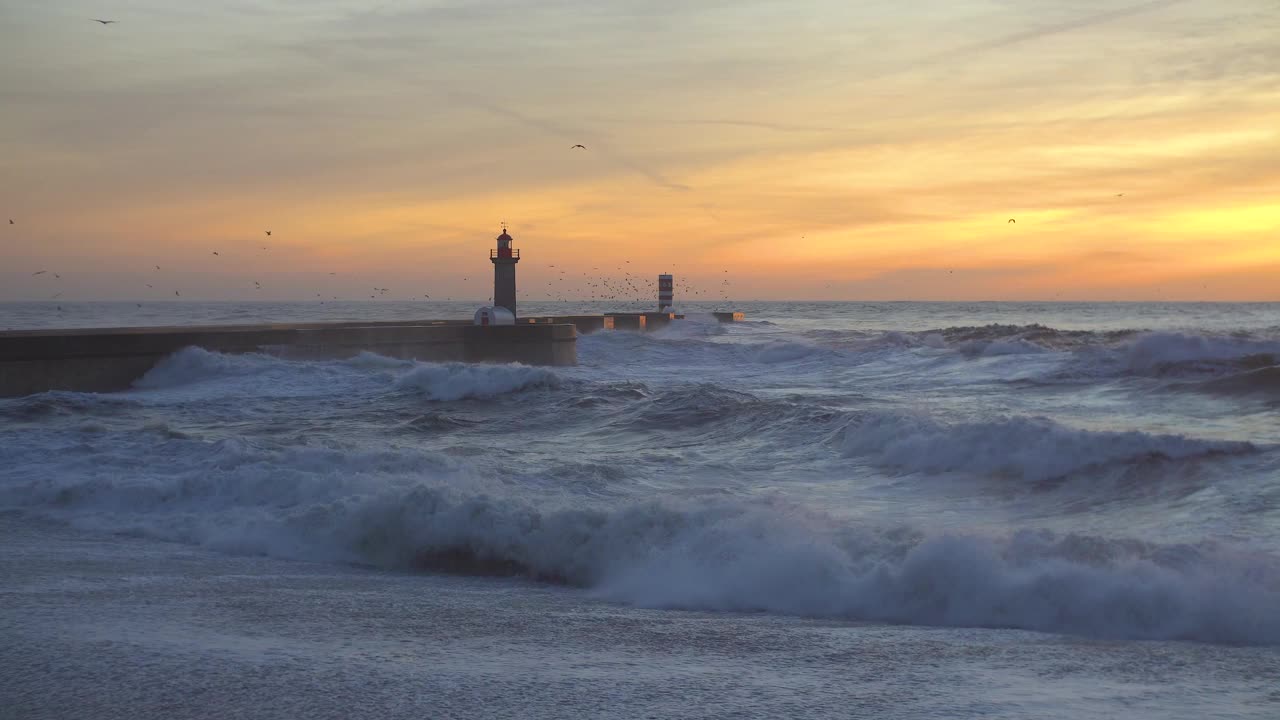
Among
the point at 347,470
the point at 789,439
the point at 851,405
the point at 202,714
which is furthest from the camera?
the point at 851,405

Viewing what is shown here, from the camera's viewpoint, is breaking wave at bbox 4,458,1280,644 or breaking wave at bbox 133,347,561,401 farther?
breaking wave at bbox 133,347,561,401

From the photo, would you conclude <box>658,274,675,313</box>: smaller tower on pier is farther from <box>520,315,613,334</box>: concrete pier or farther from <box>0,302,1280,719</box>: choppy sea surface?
<box>0,302,1280,719</box>: choppy sea surface

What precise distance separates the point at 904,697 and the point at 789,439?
26.6ft

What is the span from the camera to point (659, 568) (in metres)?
6.27

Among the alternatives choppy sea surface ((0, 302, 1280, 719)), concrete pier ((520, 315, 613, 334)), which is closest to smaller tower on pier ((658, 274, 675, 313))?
concrete pier ((520, 315, 613, 334))

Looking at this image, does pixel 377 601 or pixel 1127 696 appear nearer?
pixel 1127 696

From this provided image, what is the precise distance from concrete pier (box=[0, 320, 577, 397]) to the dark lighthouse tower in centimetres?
443

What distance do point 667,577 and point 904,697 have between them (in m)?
2.37

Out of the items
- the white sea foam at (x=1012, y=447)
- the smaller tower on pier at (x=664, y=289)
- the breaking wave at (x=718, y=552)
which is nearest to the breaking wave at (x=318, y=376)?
the white sea foam at (x=1012, y=447)

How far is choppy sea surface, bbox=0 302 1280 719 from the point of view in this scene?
400cm

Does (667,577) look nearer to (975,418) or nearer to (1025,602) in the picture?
(1025,602)

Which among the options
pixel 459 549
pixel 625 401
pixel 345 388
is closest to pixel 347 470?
pixel 459 549

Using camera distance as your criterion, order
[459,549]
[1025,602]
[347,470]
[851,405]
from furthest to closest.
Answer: [851,405], [347,470], [459,549], [1025,602]

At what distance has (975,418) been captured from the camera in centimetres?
1199
